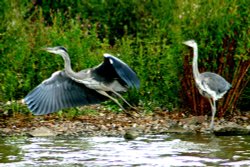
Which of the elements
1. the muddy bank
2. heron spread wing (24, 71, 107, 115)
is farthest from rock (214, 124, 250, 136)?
heron spread wing (24, 71, 107, 115)

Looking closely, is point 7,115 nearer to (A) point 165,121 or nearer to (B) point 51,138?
(B) point 51,138

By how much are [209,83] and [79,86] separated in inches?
72.2

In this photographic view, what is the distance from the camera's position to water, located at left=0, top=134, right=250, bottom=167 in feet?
29.1

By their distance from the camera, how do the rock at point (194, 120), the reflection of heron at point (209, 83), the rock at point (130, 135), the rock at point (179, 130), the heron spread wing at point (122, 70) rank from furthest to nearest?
the rock at point (194, 120) < the reflection of heron at point (209, 83) < the rock at point (179, 130) < the rock at point (130, 135) < the heron spread wing at point (122, 70)

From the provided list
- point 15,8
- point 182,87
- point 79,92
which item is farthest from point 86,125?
point 15,8

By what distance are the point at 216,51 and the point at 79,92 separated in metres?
2.20

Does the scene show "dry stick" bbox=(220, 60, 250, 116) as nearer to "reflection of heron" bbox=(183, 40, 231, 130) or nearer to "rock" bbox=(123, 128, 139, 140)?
"reflection of heron" bbox=(183, 40, 231, 130)

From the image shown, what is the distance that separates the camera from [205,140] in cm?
1059

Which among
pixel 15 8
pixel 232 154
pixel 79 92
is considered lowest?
pixel 232 154

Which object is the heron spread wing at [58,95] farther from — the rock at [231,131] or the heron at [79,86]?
the rock at [231,131]

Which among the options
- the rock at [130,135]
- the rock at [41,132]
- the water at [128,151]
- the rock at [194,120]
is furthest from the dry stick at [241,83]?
the rock at [41,132]

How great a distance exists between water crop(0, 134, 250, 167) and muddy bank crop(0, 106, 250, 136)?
342mm

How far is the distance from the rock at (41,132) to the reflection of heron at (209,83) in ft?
7.19

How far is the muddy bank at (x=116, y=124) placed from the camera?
11.2 metres
